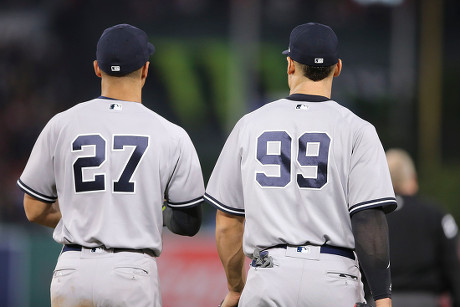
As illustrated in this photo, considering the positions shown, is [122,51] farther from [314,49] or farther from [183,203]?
[314,49]

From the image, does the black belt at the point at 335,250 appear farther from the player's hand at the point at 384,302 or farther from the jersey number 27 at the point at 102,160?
the jersey number 27 at the point at 102,160

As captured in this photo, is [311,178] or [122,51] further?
[122,51]

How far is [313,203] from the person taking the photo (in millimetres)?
3686

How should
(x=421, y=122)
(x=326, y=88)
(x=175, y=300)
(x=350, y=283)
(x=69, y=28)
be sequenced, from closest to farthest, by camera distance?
(x=350, y=283) → (x=326, y=88) → (x=175, y=300) → (x=421, y=122) → (x=69, y=28)

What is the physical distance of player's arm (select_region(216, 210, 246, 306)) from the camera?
13.1ft

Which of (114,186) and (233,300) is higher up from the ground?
(114,186)

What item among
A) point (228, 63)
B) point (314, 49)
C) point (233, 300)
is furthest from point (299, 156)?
point (228, 63)

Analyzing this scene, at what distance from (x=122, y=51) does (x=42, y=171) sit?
67cm

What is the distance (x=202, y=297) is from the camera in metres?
8.95

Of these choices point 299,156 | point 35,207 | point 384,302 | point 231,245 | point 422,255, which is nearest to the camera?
point 384,302

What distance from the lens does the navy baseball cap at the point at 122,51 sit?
157 inches

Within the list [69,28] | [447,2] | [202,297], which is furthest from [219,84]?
[202,297]

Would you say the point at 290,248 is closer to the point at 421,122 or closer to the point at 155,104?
the point at 421,122

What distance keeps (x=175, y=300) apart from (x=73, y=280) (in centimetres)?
519
